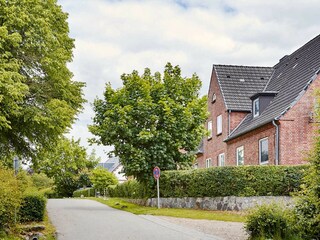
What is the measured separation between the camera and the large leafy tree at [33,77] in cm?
1733

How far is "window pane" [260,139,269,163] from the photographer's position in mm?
27359

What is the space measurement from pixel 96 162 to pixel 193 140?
42241 millimetres

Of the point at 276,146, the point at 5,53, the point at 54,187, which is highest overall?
the point at 5,53

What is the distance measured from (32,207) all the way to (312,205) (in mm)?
10296

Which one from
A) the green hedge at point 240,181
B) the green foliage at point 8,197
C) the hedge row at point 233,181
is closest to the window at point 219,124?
the hedge row at point 233,181

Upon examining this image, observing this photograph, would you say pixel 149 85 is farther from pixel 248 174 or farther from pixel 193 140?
pixel 248 174

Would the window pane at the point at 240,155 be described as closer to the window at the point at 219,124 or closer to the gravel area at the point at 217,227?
the window at the point at 219,124

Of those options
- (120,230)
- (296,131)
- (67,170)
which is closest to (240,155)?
(296,131)

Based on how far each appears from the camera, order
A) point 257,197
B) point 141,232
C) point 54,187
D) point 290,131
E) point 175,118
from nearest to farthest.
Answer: point 141,232
point 257,197
point 290,131
point 175,118
point 54,187

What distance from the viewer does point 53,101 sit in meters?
19.5

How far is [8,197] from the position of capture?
1370 centimetres

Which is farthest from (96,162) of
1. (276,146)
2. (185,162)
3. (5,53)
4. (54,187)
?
(5,53)

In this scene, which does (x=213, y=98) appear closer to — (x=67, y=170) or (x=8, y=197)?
(x=8, y=197)

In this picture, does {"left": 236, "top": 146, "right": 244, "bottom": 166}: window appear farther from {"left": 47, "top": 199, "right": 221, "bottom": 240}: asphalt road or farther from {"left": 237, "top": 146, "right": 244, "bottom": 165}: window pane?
{"left": 47, "top": 199, "right": 221, "bottom": 240}: asphalt road
